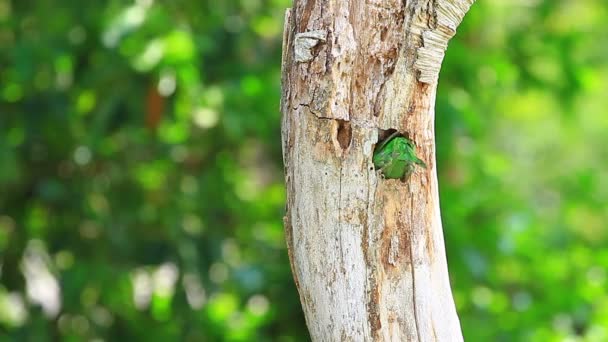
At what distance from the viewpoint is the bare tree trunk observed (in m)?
1.27

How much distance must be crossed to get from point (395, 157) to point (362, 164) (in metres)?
0.05

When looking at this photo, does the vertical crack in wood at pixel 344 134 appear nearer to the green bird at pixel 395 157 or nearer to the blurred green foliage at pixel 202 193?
the green bird at pixel 395 157

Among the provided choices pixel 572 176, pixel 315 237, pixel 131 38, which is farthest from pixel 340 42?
pixel 572 176

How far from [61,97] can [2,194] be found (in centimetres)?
59

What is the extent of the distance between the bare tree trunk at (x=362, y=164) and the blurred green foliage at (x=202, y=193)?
4.63 ft

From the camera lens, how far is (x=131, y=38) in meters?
2.54

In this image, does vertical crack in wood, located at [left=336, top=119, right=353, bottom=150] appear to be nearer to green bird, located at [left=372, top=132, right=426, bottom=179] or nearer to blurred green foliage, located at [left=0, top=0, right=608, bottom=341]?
green bird, located at [left=372, top=132, right=426, bottom=179]

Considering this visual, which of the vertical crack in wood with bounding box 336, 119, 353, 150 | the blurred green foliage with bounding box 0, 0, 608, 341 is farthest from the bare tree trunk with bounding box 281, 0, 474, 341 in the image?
the blurred green foliage with bounding box 0, 0, 608, 341

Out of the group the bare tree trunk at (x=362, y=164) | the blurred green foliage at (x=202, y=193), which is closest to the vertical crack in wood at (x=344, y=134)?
the bare tree trunk at (x=362, y=164)

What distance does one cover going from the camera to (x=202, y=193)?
10.7 ft

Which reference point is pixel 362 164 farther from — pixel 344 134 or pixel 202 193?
pixel 202 193

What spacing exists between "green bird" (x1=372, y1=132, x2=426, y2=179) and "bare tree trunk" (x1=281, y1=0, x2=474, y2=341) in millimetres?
13

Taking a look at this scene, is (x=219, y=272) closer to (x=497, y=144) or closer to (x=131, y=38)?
(x=131, y=38)

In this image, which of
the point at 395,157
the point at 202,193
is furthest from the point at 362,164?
the point at 202,193
